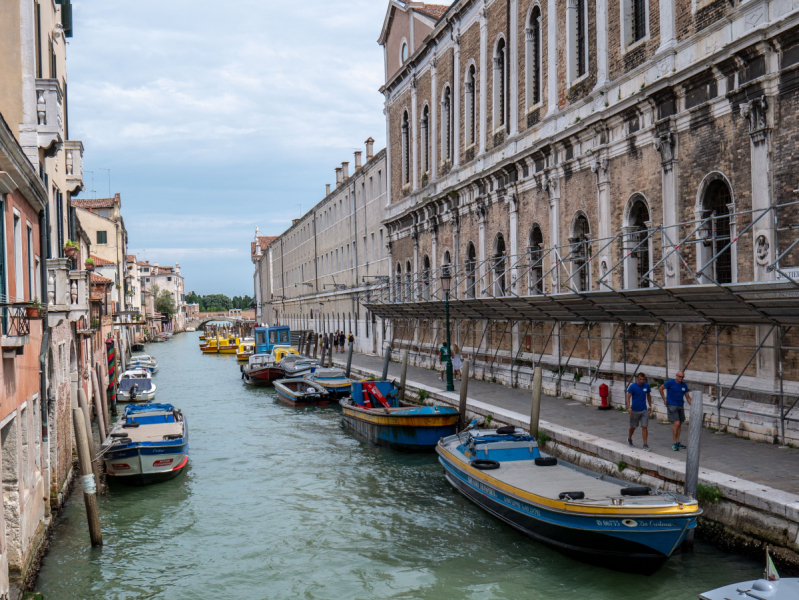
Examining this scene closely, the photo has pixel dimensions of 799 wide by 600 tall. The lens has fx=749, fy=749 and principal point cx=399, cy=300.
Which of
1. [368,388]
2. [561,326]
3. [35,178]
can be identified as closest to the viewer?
[35,178]

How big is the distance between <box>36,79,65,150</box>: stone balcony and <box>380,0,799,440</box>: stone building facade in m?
9.14

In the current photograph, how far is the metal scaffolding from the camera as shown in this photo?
10.4 metres

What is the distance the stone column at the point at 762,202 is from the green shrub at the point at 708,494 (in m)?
3.20

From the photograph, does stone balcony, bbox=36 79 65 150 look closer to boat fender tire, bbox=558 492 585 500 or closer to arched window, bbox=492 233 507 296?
boat fender tire, bbox=558 492 585 500

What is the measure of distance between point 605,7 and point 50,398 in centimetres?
1279

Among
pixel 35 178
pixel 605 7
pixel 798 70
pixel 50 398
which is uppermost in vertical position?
pixel 605 7

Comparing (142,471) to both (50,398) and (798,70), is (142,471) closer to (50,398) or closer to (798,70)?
(50,398)

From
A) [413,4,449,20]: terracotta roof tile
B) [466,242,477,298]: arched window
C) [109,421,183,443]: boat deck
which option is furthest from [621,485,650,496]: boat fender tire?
[413,4,449,20]: terracotta roof tile

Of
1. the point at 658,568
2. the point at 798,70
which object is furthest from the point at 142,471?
the point at 798,70

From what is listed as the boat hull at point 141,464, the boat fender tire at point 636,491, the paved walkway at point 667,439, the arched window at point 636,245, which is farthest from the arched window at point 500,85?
the boat fender tire at point 636,491

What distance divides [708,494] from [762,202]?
476cm

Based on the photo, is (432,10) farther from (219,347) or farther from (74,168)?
(219,347)

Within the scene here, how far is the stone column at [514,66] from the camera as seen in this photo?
1997 cm

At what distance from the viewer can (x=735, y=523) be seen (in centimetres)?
801
